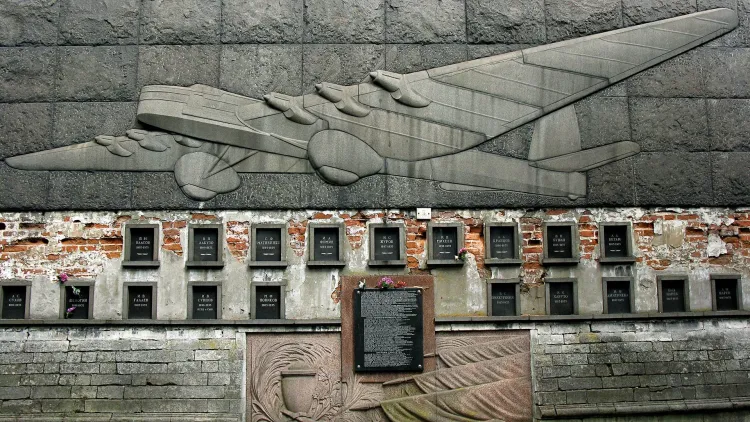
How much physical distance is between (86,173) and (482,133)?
191 inches

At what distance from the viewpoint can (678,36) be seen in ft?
35.1

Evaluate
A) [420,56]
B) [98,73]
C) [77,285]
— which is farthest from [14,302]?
[420,56]

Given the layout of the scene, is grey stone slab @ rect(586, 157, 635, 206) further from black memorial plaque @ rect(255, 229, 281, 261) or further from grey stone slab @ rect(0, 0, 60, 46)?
grey stone slab @ rect(0, 0, 60, 46)

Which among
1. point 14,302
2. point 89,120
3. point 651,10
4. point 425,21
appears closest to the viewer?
point 14,302

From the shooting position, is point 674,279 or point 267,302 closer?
point 267,302

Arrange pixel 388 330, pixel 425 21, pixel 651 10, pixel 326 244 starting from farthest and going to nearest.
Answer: pixel 651 10 → pixel 425 21 → pixel 326 244 → pixel 388 330

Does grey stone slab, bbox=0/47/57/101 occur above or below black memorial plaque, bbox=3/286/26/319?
above

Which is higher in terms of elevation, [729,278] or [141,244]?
[141,244]

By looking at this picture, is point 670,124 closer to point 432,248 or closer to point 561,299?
point 561,299

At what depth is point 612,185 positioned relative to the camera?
10.4m

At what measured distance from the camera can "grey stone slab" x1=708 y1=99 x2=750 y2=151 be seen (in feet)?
34.6

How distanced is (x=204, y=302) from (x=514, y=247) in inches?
148

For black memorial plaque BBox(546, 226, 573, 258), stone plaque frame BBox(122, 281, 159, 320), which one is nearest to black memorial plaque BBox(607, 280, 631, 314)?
black memorial plaque BBox(546, 226, 573, 258)

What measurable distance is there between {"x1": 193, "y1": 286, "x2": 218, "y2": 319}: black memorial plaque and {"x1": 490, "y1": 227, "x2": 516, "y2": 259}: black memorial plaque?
3.36m
